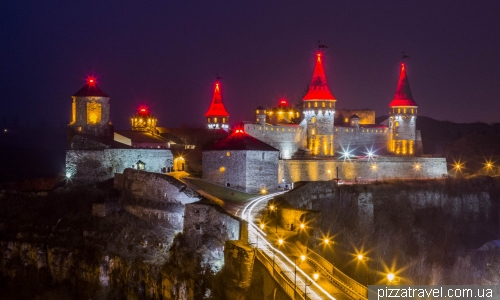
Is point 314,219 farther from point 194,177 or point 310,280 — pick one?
point 194,177

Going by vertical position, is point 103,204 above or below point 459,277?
above

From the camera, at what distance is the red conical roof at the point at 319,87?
6078 cm

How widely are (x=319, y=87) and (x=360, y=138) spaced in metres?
6.76

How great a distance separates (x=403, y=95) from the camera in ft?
218

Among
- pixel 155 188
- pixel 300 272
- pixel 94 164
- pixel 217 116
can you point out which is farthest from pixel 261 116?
pixel 300 272

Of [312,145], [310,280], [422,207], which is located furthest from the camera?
[312,145]

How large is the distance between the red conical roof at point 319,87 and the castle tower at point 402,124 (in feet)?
26.3

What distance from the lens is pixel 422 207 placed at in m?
56.6

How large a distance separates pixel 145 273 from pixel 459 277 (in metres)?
18.5

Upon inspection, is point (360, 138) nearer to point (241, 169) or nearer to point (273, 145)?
point (273, 145)

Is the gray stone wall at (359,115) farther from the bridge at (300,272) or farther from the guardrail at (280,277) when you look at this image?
the guardrail at (280,277)

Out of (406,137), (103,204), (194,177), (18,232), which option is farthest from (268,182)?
(406,137)

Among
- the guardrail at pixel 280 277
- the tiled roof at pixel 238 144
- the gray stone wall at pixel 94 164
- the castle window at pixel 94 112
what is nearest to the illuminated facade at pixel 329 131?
the tiled roof at pixel 238 144

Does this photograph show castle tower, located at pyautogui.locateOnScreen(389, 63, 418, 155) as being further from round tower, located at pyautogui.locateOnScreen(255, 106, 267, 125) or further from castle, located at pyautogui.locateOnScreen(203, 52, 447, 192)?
round tower, located at pyautogui.locateOnScreen(255, 106, 267, 125)
